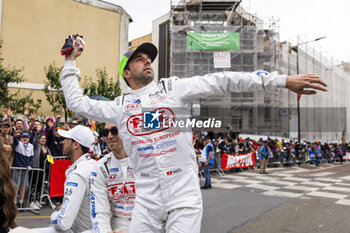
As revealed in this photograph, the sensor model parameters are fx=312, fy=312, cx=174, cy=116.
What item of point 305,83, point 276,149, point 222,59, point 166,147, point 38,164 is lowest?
point 276,149

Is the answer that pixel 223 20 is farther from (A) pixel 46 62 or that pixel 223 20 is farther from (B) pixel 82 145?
(B) pixel 82 145

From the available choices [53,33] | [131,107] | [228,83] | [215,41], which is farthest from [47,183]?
[215,41]

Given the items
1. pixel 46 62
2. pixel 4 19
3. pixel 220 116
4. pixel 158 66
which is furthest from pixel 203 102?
pixel 158 66

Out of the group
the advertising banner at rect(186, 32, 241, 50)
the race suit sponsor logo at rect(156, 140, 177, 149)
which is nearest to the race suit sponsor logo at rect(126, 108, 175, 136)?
the race suit sponsor logo at rect(156, 140, 177, 149)

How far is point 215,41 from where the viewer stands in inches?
933

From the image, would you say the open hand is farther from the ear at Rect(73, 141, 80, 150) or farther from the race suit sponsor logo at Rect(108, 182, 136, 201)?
the ear at Rect(73, 141, 80, 150)

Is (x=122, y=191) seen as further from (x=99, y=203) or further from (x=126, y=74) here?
(x=126, y=74)

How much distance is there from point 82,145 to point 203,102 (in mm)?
22796

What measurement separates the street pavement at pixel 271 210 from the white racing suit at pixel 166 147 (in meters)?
3.52

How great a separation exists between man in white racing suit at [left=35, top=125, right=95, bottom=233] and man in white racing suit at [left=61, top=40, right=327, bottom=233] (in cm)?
67

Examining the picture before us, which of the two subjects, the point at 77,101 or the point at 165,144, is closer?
the point at 165,144

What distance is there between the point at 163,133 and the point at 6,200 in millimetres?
1090

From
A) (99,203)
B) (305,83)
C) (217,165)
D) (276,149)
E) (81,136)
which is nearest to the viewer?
(305,83)

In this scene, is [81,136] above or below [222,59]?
below
